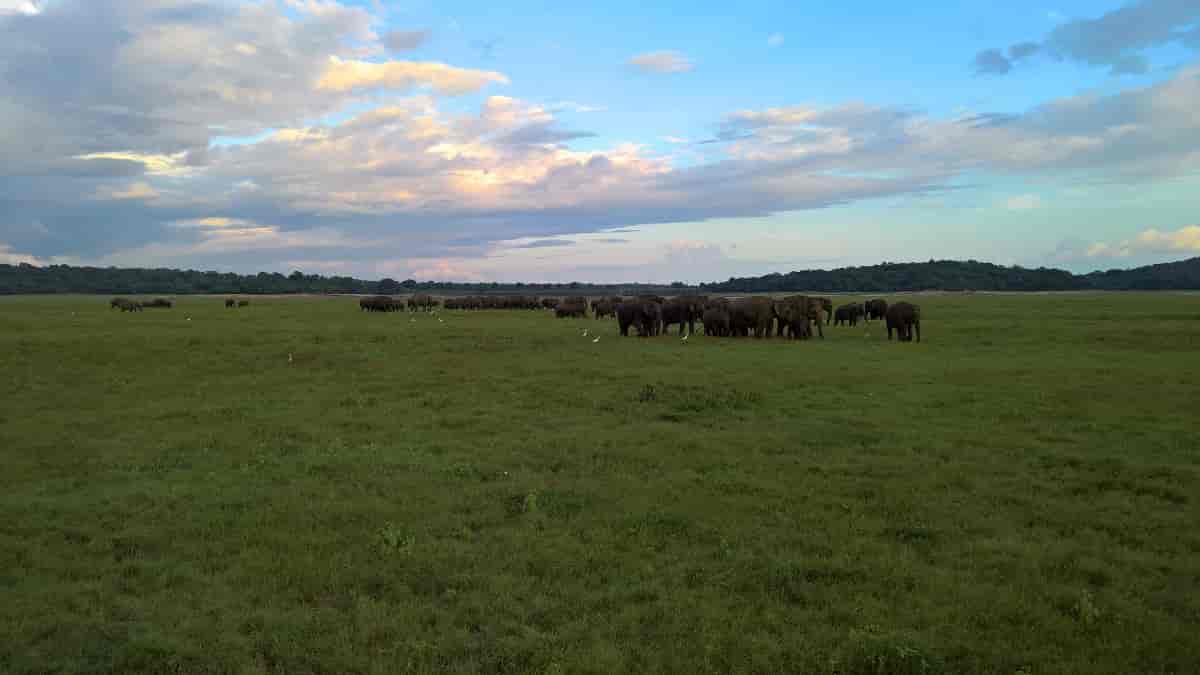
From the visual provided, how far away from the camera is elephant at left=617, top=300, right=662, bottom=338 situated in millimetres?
37750

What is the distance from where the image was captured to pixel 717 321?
3722cm

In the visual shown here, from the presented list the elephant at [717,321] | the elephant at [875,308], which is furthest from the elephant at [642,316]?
the elephant at [875,308]

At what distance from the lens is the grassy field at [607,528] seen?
6539 mm

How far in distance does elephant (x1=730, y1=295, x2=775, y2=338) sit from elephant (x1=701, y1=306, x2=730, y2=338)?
410 millimetres

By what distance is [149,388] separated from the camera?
69.5 ft

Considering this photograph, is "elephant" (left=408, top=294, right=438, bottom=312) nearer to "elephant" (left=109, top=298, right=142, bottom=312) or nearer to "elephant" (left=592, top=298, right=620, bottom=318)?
"elephant" (left=109, top=298, right=142, bottom=312)

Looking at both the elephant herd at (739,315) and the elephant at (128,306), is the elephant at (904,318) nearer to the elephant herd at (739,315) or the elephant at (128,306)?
the elephant herd at (739,315)

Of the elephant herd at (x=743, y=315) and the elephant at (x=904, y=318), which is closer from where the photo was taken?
the elephant at (x=904, y=318)

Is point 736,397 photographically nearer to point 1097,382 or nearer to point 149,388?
point 1097,382

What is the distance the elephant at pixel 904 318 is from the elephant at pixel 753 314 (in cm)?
555

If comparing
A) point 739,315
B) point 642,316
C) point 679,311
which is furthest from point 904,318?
point 642,316

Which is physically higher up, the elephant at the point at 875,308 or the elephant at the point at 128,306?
the elephant at the point at 128,306

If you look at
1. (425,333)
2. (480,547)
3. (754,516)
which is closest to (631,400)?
(754,516)

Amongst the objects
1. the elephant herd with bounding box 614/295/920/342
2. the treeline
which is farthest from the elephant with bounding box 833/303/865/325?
the treeline
